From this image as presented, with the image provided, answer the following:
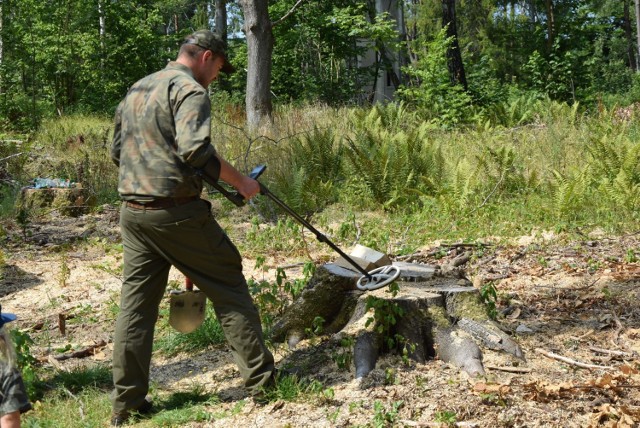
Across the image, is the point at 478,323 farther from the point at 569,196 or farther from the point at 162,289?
the point at 569,196

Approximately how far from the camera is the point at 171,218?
14.4 ft

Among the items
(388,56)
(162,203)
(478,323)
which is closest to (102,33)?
(388,56)

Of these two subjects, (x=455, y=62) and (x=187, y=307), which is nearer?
(x=187, y=307)

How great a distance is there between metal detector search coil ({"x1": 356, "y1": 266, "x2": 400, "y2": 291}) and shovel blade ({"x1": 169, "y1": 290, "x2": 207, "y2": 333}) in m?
1.05

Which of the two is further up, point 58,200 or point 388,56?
point 388,56

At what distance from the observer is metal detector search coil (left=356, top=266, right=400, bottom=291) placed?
16.6 feet

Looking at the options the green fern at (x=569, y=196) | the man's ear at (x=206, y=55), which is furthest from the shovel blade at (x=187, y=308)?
the green fern at (x=569, y=196)

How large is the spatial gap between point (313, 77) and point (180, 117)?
17163 millimetres

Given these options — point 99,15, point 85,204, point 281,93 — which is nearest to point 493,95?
point 281,93

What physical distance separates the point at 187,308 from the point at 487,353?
195 cm

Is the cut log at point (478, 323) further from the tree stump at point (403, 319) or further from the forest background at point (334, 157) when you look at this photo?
the forest background at point (334, 157)

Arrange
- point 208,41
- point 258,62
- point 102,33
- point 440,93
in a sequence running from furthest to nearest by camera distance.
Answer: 1. point 102,33
2. point 440,93
3. point 258,62
4. point 208,41

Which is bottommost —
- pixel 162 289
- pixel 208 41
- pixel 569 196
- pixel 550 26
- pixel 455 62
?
pixel 569 196

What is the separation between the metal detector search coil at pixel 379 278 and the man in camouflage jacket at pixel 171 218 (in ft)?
2.83
